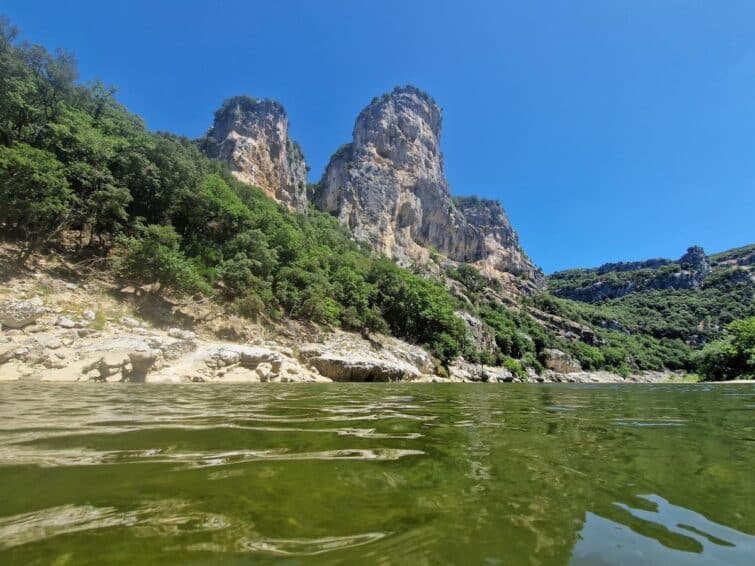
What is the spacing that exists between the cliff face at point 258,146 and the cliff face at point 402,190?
15472 millimetres

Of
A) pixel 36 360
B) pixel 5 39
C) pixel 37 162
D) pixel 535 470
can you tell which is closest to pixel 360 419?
pixel 535 470

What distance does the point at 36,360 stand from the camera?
41.3 ft

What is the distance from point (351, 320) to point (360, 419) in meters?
31.7

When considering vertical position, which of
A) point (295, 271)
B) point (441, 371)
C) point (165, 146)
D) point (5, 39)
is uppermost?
point (5, 39)

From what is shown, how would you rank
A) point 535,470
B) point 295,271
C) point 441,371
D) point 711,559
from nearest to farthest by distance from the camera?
point 711,559 < point 535,470 < point 295,271 < point 441,371

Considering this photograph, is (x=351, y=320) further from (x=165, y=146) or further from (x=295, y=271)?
(x=165, y=146)

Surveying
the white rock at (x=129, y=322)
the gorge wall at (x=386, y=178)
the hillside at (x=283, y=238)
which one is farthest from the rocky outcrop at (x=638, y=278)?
the white rock at (x=129, y=322)

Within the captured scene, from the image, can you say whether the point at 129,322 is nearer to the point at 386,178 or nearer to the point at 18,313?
the point at 18,313

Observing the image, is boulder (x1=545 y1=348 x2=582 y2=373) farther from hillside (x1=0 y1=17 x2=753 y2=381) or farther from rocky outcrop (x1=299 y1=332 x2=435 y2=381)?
rocky outcrop (x1=299 y1=332 x2=435 y2=381)

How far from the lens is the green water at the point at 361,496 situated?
1603 mm

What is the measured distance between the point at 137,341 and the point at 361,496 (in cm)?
1655

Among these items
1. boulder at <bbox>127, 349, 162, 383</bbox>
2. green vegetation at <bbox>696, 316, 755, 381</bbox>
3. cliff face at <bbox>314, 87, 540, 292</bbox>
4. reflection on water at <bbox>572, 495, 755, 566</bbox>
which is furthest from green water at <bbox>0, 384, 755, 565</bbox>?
cliff face at <bbox>314, 87, 540, 292</bbox>

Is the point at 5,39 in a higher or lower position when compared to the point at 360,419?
higher

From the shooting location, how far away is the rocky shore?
516 inches
